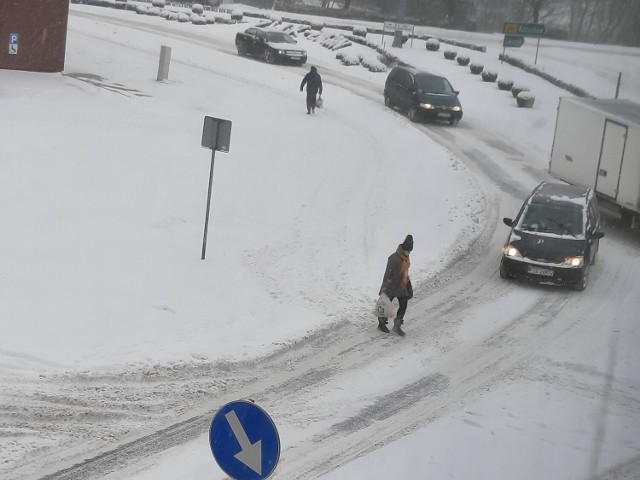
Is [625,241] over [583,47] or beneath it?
beneath

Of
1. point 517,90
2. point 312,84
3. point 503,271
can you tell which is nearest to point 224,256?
point 503,271

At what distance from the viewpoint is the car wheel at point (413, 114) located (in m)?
32.9

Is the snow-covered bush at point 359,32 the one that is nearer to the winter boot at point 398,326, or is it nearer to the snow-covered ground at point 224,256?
the snow-covered ground at point 224,256

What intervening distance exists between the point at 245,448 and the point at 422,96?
2682 centimetres

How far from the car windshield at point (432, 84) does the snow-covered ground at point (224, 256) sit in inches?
61.3

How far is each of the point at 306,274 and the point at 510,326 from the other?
366 centimetres

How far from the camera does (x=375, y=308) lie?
15227 mm

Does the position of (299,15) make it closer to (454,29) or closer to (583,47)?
(454,29)

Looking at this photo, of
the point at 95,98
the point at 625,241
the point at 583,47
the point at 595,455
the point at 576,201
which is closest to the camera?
the point at 595,455

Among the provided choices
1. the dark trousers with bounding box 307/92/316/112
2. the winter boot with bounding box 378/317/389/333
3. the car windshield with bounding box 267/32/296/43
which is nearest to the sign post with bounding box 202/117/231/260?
the winter boot with bounding box 378/317/389/333

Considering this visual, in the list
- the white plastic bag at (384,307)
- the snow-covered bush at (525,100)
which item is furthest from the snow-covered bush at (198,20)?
the white plastic bag at (384,307)

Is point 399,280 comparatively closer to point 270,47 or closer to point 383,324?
point 383,324

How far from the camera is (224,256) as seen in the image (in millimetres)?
17688

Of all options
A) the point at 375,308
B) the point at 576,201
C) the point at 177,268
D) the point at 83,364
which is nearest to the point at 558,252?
the point at 576,201
